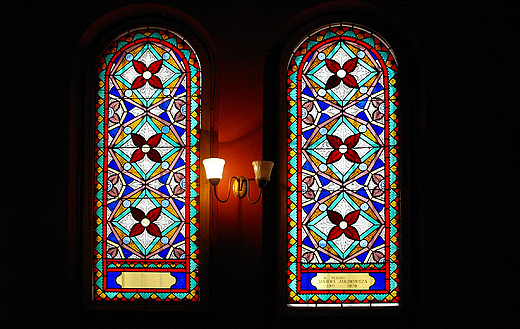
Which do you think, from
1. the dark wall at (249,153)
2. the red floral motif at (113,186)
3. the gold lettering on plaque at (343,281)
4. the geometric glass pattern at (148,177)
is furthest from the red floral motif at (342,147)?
the red floral motif at (113,186)

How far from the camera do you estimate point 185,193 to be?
9.08ft

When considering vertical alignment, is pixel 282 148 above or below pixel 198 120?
below

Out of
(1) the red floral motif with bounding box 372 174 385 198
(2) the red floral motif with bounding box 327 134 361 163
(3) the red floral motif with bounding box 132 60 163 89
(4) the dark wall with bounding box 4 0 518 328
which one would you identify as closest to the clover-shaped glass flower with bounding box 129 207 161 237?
(4) the dark wall with bounding box 4 0 518 328

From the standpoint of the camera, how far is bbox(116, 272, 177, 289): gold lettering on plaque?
274 cm

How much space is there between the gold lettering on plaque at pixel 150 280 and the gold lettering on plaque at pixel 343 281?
0.98 m

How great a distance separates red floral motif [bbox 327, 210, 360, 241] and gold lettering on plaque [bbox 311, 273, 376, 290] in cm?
24

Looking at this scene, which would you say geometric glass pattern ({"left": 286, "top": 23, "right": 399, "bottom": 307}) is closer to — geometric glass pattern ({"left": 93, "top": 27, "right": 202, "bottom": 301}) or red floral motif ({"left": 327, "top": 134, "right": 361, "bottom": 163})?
red floral motif ({"left": 327, "top": 134, "right": 361, "bottom": 163})

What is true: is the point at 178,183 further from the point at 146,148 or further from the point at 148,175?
the point at 146,148

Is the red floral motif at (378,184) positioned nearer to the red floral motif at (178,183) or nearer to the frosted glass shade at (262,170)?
the frosted glass shade at (262,170)
